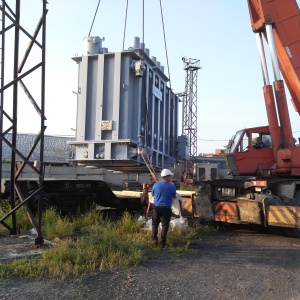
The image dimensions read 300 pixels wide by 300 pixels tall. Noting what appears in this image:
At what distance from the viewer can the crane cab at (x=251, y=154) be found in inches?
371

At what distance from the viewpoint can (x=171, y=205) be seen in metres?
7.70

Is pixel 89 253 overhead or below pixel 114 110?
below

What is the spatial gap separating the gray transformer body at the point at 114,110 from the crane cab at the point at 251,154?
2.18m

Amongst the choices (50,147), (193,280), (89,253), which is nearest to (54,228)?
(89,253)

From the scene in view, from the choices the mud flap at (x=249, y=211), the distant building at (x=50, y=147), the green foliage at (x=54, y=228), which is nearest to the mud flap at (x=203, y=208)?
the mud flap at (x=249, y=211)

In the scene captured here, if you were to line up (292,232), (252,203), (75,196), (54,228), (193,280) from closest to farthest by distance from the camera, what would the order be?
1. (193,280)
2. (54,228)
3. (252,203)
4. (292,232)
5. (75,196)

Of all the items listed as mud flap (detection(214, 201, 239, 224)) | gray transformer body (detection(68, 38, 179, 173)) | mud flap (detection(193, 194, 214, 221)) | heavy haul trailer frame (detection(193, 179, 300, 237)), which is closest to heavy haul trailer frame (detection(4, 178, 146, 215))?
gray transformer body (detection(68, 38, 179, 173))

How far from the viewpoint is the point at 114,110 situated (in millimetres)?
9539

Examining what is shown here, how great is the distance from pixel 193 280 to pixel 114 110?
17.5 feet

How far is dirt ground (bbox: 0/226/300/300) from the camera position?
455 centimetres

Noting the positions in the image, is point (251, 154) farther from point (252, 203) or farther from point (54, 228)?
point (54, 228)

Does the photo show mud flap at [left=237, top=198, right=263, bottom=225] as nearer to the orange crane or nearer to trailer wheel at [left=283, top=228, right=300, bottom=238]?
the orange crane

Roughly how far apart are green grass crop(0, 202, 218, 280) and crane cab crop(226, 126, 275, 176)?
2189 millimetres

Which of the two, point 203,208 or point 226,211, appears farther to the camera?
point 203,208
